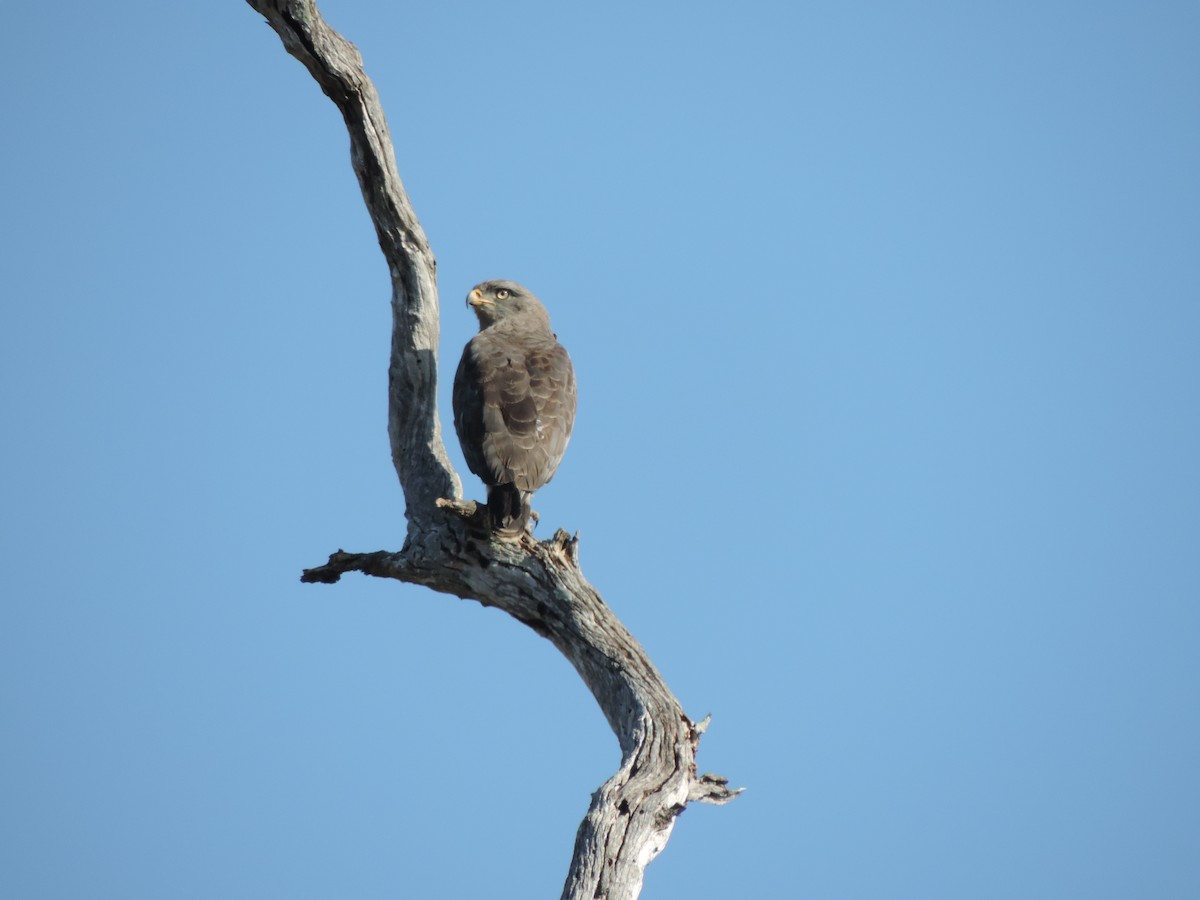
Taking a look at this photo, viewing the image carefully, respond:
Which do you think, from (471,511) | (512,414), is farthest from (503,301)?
(471,511)

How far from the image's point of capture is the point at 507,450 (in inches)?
280

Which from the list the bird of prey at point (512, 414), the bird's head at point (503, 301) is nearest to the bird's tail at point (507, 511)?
the bird of prey at point (512, 414)

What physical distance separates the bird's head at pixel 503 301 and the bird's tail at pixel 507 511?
9.80 feet

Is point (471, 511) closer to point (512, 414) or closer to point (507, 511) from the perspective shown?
point (507, 511)

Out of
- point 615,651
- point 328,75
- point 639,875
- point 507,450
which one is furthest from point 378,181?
point 639,875

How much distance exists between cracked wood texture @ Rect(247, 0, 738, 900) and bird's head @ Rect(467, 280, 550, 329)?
7.73 feet

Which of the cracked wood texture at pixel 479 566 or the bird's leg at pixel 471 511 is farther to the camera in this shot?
the bird's leg at pixel 471 511

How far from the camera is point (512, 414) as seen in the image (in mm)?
7418

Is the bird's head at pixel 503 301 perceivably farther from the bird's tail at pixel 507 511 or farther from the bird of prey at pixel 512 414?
the bird's tail at pixel 507 511

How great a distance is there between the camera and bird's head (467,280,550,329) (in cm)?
947

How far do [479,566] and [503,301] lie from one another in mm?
3558

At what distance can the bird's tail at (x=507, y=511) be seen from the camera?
6375 mm

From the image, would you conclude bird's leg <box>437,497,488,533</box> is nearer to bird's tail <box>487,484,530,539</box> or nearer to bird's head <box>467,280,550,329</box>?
bird's tail <box>487,484,530,539</box>

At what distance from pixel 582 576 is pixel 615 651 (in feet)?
1.43
